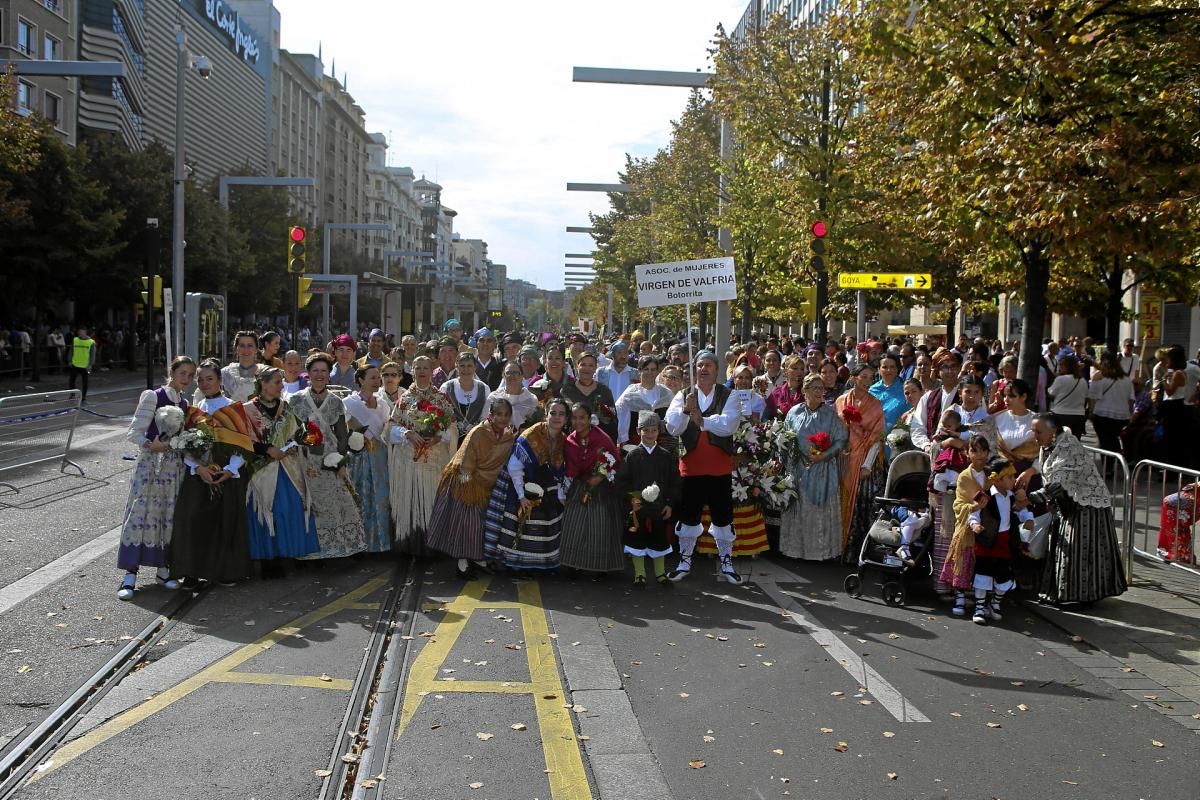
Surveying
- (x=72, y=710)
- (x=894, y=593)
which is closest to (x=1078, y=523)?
(x=894, y=593)

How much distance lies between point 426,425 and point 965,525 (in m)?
4.30

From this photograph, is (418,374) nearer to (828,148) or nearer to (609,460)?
(609,460)

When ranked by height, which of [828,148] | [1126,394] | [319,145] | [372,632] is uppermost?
[319,145]

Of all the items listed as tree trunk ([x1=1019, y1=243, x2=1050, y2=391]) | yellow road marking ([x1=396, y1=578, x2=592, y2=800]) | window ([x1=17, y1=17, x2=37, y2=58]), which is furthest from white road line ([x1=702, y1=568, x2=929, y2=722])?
window ([x1=17, y1=17, x2=37, y2=58])

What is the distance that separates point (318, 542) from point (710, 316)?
3381 centimetres

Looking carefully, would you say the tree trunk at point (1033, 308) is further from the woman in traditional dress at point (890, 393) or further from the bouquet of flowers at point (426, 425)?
the bouquet of flowers at point (426, 425)

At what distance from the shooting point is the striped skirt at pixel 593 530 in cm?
889

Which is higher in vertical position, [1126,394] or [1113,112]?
[1113,112]

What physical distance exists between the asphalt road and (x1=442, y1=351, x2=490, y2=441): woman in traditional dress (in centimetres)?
180

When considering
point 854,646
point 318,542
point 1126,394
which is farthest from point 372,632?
point 1126,394

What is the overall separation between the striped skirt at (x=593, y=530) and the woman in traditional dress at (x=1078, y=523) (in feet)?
10.1

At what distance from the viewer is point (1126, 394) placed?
50.9 ft

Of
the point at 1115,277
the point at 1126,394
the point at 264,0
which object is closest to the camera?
the point at 1126,394

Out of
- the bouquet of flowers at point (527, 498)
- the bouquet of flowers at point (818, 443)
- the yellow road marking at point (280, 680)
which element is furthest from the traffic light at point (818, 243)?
the yellow road marking at point (280, 680)
